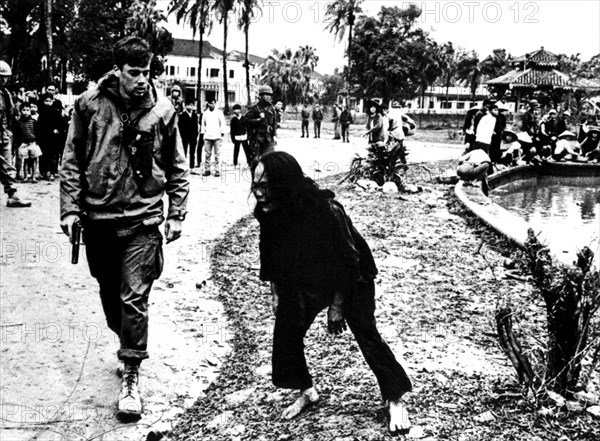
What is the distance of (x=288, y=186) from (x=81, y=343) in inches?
96.1

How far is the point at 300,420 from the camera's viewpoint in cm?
357

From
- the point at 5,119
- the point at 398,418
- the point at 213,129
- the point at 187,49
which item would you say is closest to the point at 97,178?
the point at 398,418

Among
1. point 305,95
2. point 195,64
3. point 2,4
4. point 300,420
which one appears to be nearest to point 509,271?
point 300,420

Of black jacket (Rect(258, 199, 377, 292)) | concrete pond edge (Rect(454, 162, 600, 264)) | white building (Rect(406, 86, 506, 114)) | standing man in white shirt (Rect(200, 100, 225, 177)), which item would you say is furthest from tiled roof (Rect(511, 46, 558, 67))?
white building (Rect(406, 86, 506, 114))

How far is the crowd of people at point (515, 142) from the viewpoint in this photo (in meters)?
12.7

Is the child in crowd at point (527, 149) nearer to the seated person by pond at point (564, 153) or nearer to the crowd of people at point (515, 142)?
the crowd of people at point (515, 142)

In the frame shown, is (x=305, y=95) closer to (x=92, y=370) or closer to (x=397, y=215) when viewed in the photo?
(x=397, y=215)

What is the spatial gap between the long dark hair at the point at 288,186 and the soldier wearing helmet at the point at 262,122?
9.40 metres

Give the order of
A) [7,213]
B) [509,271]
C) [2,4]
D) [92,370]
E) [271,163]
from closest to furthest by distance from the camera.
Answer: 1. [271,163]
2. [92,370]
3. [509,271]
4. [7,213]
5. [2,4]

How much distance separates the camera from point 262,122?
1251 centimetres

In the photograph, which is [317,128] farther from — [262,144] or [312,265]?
[312,265]

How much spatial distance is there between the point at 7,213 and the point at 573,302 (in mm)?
8104

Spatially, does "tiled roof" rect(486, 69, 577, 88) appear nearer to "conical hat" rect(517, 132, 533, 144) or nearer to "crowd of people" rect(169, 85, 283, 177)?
"conical hat" rect(517, 132, 533, 144)

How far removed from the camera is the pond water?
10211 millimetres
